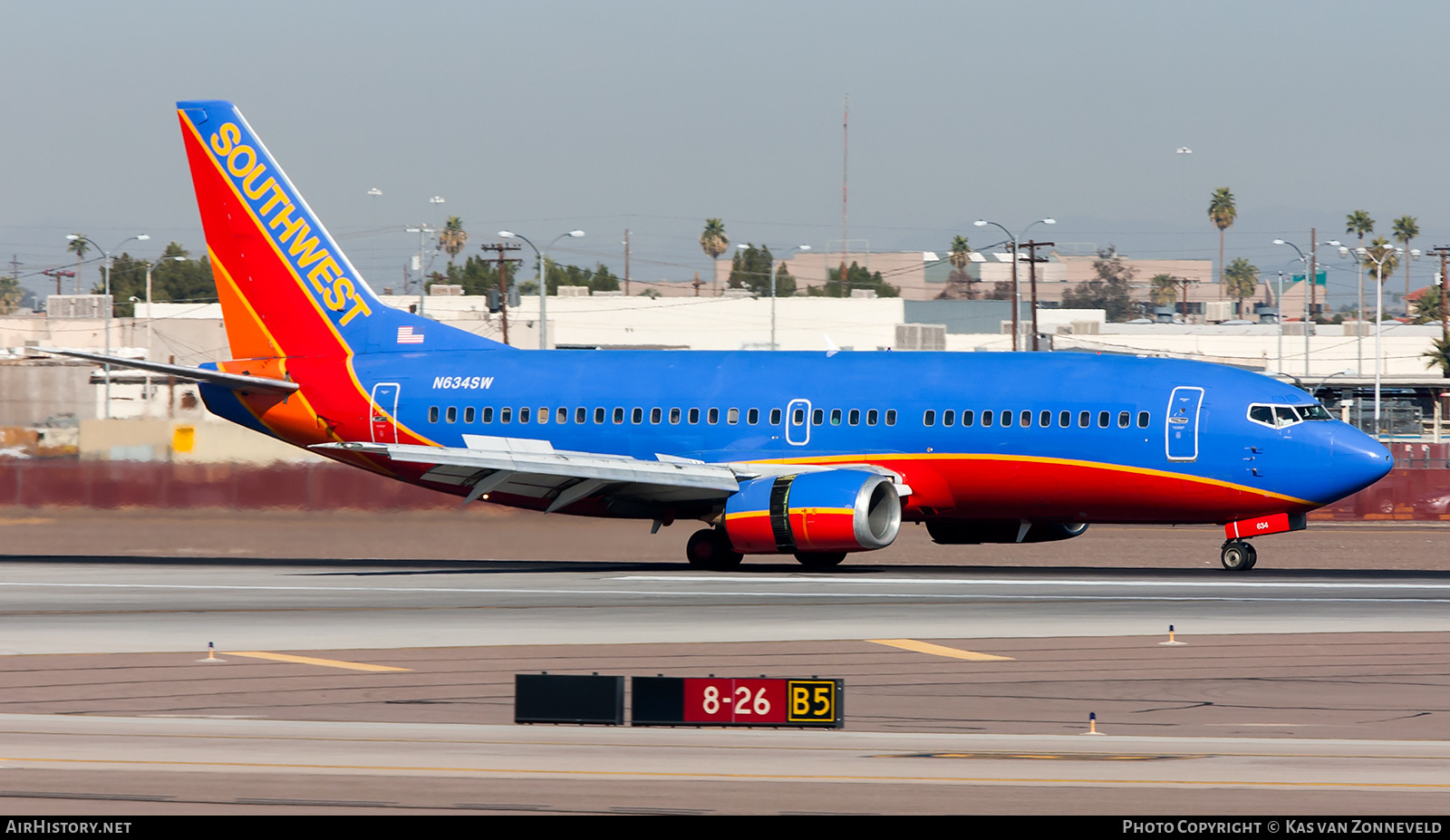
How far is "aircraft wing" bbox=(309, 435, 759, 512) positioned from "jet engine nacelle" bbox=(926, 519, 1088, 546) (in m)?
4.75

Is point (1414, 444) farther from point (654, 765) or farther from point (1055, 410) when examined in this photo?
point (654, 765)

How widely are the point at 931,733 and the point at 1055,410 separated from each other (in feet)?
67.5

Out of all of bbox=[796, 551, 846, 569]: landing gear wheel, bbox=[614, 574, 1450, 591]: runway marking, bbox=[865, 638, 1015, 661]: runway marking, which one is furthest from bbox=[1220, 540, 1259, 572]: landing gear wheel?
bbox=[865, 638, 1015, 661]: runway marking

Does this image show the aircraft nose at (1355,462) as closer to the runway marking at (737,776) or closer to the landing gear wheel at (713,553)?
the landing gear wheel at (713,553)

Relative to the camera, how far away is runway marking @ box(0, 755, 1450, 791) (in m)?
13.4

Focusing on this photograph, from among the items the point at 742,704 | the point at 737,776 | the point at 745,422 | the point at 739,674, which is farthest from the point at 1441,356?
the point at 737,776

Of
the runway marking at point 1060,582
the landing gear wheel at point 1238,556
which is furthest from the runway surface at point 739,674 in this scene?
the landing gear wheel at point 1238,556

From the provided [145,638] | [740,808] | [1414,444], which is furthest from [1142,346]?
[740,808]

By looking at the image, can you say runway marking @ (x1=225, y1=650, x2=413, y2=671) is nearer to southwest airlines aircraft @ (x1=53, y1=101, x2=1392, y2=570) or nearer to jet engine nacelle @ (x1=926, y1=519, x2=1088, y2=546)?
southwest airlines aircraft @ (x1=53, y1=101, x2=1392, y2=570)

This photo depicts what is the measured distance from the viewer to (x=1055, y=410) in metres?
36.7

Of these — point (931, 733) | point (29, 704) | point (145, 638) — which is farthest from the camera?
point (145, 638)

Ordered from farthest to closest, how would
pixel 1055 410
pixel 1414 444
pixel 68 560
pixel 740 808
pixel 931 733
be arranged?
pixel 1414 444, pixel 68 560, pixel 1055 410, pixel 931 733, pixel 740 808

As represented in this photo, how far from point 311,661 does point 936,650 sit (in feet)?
26.3

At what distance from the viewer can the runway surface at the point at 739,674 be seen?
13312mm
